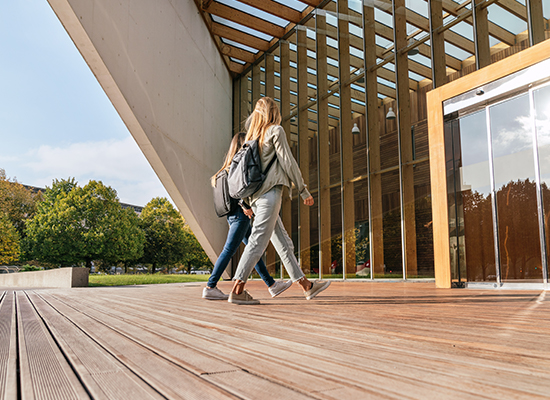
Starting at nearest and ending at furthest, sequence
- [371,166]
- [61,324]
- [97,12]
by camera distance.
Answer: [61,324] → [97,12] → [371,166]

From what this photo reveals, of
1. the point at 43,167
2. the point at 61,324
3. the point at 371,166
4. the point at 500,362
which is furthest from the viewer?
the point at 43,167

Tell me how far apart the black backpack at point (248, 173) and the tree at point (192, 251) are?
33.2m

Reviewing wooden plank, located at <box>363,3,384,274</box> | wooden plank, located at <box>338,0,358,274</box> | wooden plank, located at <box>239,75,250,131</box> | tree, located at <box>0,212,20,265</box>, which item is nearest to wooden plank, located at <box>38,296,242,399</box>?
wooden plank, located at <box>363,3,384,274</box>

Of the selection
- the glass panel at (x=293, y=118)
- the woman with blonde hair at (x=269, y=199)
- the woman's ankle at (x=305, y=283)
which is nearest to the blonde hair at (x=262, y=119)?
the woman with blonde hair at (x=269, y=199)

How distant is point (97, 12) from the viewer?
A: 647cm

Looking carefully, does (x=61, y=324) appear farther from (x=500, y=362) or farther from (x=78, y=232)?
(x=78, y=232)

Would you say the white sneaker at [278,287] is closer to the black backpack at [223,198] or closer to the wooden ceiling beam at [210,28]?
the black backpack at [223,198]

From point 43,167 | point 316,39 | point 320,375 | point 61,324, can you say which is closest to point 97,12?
point 61,324

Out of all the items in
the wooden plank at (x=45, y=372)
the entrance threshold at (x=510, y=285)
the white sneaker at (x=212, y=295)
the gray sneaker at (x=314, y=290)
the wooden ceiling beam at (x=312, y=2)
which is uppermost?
the wooden ceiling beam at (x=312, y=2)

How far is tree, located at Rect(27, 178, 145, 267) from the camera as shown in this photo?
1101 inches

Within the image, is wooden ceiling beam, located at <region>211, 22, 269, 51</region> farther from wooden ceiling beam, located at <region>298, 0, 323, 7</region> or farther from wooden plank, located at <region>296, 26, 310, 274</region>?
wooden ceiling beam, located at <region>298, 0, 323, 7</region>

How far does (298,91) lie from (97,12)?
8.33 meters

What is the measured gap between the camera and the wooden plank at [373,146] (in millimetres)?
10281

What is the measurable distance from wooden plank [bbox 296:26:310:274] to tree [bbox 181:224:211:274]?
2435 cm
